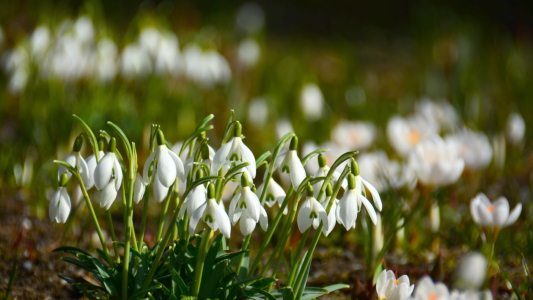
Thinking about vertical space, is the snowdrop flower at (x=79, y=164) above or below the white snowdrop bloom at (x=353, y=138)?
above

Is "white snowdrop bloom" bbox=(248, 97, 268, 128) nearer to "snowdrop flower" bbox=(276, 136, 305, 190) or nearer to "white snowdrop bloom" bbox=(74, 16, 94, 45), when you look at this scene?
"white snowdrop bloom" bbox=(74, 16, 94, 45)

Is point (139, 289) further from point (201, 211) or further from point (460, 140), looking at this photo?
point (460, 140)

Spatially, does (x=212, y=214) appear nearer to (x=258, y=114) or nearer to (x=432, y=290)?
(x=432, y=290)

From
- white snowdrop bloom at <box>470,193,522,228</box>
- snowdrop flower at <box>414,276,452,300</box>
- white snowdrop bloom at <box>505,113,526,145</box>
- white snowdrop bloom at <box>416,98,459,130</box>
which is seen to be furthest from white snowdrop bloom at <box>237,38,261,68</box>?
snowdrop flower at <box>414,276,452,300</box>

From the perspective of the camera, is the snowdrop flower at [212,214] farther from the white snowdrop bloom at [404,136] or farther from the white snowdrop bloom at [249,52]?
the white snowdrop bloom at [249,52]

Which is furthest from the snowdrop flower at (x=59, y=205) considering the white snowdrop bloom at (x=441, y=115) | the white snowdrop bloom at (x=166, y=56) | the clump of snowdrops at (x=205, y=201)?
the white snowdrop bloom at (x=441, y=115)

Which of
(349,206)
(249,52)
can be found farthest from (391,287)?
(249,52)
